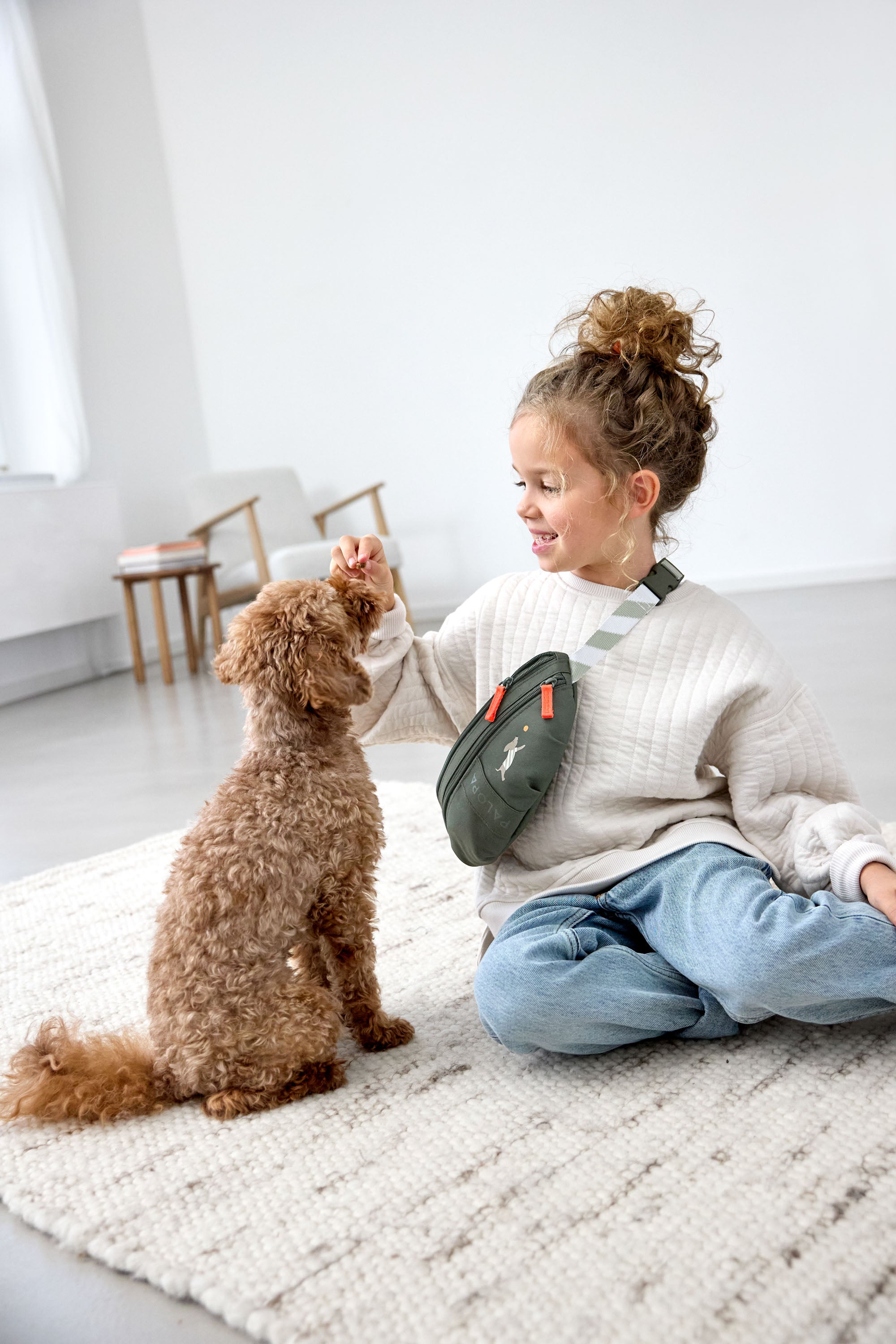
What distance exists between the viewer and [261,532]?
18.6ft

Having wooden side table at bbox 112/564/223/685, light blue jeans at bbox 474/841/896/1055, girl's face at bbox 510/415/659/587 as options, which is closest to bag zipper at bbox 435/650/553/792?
girl's face at bbox 510/415/659/587

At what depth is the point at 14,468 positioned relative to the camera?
17.2 feet

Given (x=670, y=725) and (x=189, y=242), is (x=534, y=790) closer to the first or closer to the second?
(x=670, y=725)

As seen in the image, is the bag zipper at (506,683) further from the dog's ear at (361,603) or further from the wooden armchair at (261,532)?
the wooden armchair at (261,532)

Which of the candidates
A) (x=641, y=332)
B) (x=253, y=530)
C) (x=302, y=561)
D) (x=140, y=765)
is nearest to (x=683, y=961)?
(x=641, y=332)

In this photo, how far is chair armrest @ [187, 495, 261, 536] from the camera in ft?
16.1

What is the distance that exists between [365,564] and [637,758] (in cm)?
38

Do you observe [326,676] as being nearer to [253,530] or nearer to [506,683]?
[506,683]

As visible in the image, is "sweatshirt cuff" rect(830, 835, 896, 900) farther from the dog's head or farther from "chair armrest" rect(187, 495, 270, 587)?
"chair armrest" rect(187, 495, 270, 587)

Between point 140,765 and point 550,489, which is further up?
point 550,489

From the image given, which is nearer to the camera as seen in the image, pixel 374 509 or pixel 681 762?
pixel 681 762

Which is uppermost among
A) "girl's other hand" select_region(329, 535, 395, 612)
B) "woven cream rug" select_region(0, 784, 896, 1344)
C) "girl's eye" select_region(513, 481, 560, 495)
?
"girl's eye" select_region(513, 481, 560, 495)

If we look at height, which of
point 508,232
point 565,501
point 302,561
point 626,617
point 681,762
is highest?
point 508,232

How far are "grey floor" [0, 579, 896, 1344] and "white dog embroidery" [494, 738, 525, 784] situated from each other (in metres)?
0.59
